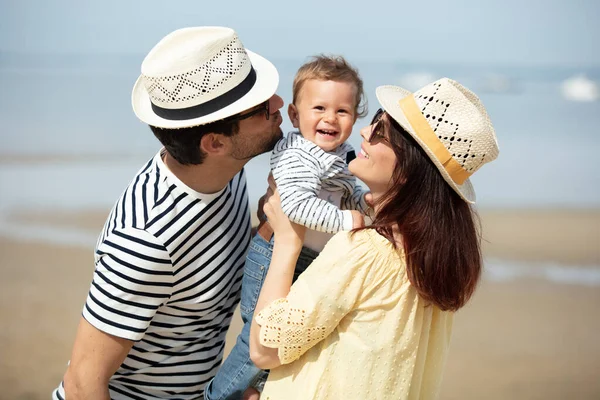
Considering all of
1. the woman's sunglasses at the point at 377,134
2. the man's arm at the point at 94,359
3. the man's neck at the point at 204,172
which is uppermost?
the woman's sunglasses at the point at 377,134

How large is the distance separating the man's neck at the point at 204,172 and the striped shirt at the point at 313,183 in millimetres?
172

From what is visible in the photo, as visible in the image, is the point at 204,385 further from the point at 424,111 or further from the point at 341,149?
the point at 424,111

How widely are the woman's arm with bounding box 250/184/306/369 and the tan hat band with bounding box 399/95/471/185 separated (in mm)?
587

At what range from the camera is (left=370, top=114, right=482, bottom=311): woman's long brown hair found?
8.60ft

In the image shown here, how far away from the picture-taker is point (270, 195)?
123 inches

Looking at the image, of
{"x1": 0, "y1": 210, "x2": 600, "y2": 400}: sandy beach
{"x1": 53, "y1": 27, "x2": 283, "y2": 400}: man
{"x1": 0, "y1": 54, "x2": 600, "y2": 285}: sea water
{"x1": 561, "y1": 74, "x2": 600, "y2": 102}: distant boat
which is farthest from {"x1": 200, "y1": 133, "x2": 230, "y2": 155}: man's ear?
A: {"x1": 561, "y1": 74, "x2": 600, "y2": 102}: distant boat

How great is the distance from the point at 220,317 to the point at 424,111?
3.90 feet

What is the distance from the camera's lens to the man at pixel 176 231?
9.55ft

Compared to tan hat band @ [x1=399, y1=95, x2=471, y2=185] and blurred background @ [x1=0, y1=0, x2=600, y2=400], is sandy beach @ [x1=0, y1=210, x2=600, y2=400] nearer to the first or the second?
blurred background @ [x1=0, y1=0, x2=600, y2=400]

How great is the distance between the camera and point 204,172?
3.08 meters

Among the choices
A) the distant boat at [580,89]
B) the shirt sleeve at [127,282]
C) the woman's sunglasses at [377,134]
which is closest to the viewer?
the woman's sunglasses at [377,134]

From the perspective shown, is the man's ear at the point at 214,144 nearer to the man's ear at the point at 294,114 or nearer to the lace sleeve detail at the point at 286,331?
the man's ear at the point at 294,114

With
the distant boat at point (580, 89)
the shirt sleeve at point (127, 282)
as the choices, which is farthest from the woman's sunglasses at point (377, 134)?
the distant boat at point (580, 89)

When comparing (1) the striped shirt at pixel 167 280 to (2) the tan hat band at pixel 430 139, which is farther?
(1) the striped shirt at pixel 167 280
